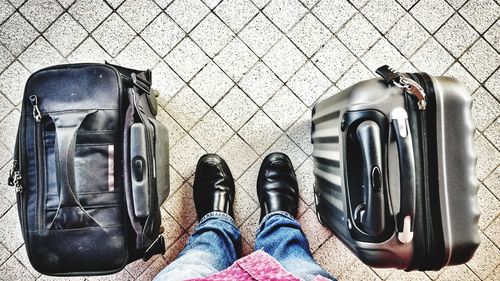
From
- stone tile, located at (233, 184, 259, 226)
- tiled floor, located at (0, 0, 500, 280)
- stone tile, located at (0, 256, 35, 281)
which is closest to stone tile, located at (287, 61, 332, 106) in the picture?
tiled floor, located at (0, 0, 500, 280)

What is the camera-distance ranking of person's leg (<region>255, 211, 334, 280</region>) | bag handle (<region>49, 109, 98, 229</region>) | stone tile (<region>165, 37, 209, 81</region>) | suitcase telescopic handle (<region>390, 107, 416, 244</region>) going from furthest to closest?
stone tile (<region>165, 37, 209, 81</region>)
person's leg (<region>255, 211, 334, 280</region>)
bag handle (<region>49, 109, 98, 229</region>)
suitcase telescopic handle (<region>390, 107, 416, 244</region>)

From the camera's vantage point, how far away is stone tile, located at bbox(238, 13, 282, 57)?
52.2 inches

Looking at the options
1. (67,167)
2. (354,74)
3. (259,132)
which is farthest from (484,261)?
(67,167)

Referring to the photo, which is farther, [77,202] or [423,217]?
[77,202]

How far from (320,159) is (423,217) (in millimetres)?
358

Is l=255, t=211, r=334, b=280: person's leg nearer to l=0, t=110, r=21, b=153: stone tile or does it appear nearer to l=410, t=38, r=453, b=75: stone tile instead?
l=410, t=38, r=453, b=75: stone tile

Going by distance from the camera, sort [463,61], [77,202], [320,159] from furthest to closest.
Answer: [463,61] < [320,159] < [77,202]

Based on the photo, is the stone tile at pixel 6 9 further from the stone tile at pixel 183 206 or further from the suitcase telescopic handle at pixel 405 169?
the suitcase telescopic handle at pixel 405 169

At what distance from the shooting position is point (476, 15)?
1.33m

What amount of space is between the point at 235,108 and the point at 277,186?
29 centimetres

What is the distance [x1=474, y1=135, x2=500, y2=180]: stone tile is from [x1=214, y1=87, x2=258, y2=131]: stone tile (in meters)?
0.74

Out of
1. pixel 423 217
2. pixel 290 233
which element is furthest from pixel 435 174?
pixel 290 233

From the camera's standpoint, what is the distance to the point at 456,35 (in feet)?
4.35

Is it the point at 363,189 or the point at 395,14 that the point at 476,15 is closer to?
the point at 395,14
